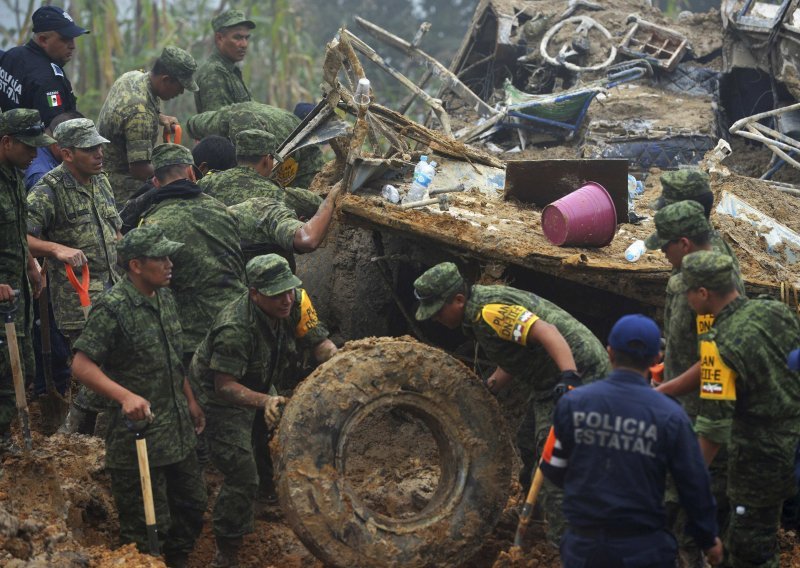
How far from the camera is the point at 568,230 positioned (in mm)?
7070

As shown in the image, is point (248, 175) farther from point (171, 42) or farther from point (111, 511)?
point (171, 42)

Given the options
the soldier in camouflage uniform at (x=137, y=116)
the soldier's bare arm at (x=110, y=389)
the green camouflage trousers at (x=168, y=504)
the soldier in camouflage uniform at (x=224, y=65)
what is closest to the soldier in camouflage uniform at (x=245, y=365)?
the green camouflage trousers at (x=168, y=504)

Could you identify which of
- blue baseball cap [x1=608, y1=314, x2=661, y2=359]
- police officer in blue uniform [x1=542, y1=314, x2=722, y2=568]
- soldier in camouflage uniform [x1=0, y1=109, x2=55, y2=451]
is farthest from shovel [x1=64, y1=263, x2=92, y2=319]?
blue baseball cap [x1=608, y1=314, x2=661, y2=359]

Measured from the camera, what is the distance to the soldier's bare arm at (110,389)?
214 inches

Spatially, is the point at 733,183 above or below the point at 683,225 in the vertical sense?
below

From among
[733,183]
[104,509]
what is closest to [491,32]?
[733,183]

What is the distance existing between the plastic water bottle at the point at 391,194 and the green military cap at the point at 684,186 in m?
2.11

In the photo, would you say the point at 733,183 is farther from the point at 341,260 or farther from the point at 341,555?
the point at 341,555

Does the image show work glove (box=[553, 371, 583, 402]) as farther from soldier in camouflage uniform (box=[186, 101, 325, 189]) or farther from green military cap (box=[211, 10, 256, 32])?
green military cap (box=[211, 10, 256, 32])

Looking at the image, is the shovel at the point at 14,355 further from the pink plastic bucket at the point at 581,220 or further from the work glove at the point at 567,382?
the pink plastic bucket at the point at 581,220

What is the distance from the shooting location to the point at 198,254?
6.63 m

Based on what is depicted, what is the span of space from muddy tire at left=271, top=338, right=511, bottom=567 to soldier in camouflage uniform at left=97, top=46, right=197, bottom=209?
3465mm

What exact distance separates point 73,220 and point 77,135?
57 cm

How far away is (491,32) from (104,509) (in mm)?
8684
